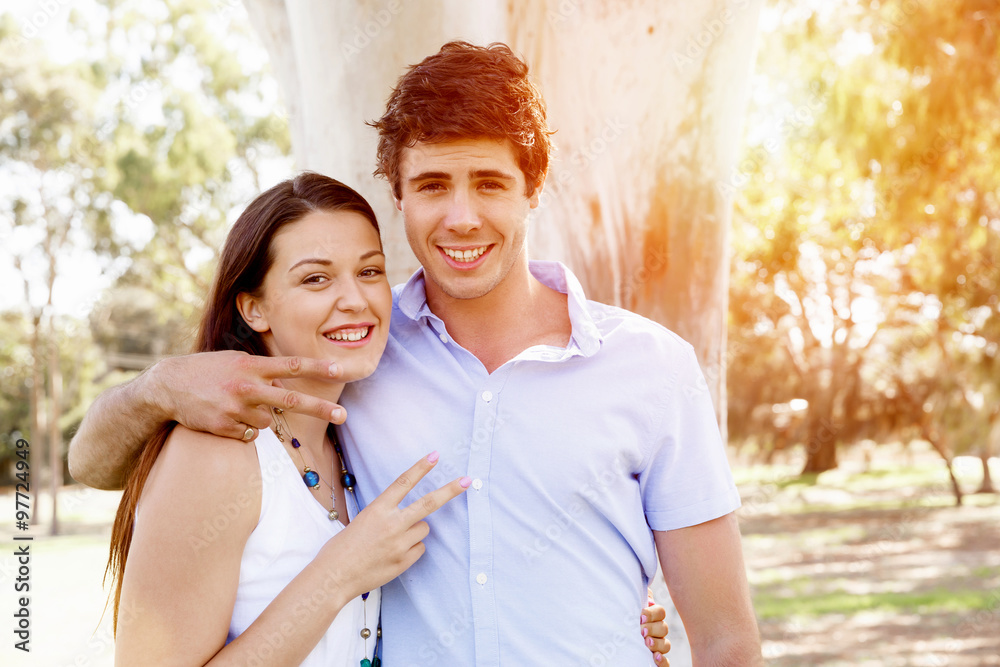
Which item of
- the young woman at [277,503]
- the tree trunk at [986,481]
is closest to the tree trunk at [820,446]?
the tree trunk at [986,481]

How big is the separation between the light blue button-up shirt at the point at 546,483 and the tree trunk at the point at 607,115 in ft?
2.72

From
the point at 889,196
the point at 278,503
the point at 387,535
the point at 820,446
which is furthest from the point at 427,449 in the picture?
Answer: the point at 820,446

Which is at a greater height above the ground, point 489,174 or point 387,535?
point 489,174

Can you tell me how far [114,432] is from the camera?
1944 mm

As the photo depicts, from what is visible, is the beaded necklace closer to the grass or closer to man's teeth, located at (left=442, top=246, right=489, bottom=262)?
man's teeth, located at (left=442, top=246, right=489, bottom=262)

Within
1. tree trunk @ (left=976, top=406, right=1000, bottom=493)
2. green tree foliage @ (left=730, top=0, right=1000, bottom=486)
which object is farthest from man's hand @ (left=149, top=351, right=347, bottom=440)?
tree trunk @ (left=976, top=406, right=1000, bottom=493)

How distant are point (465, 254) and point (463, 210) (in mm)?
118

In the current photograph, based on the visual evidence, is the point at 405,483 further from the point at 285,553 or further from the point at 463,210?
the point at 463,210

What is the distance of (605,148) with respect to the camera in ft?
9.45

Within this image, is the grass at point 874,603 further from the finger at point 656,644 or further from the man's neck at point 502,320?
the man's neck at point 502,320

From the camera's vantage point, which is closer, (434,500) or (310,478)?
(434,500)

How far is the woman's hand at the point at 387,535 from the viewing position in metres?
1.86

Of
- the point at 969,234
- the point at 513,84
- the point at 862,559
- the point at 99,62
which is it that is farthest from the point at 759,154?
the point at 99,62

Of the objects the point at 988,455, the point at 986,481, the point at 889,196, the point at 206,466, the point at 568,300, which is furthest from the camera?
the point at 986,481
